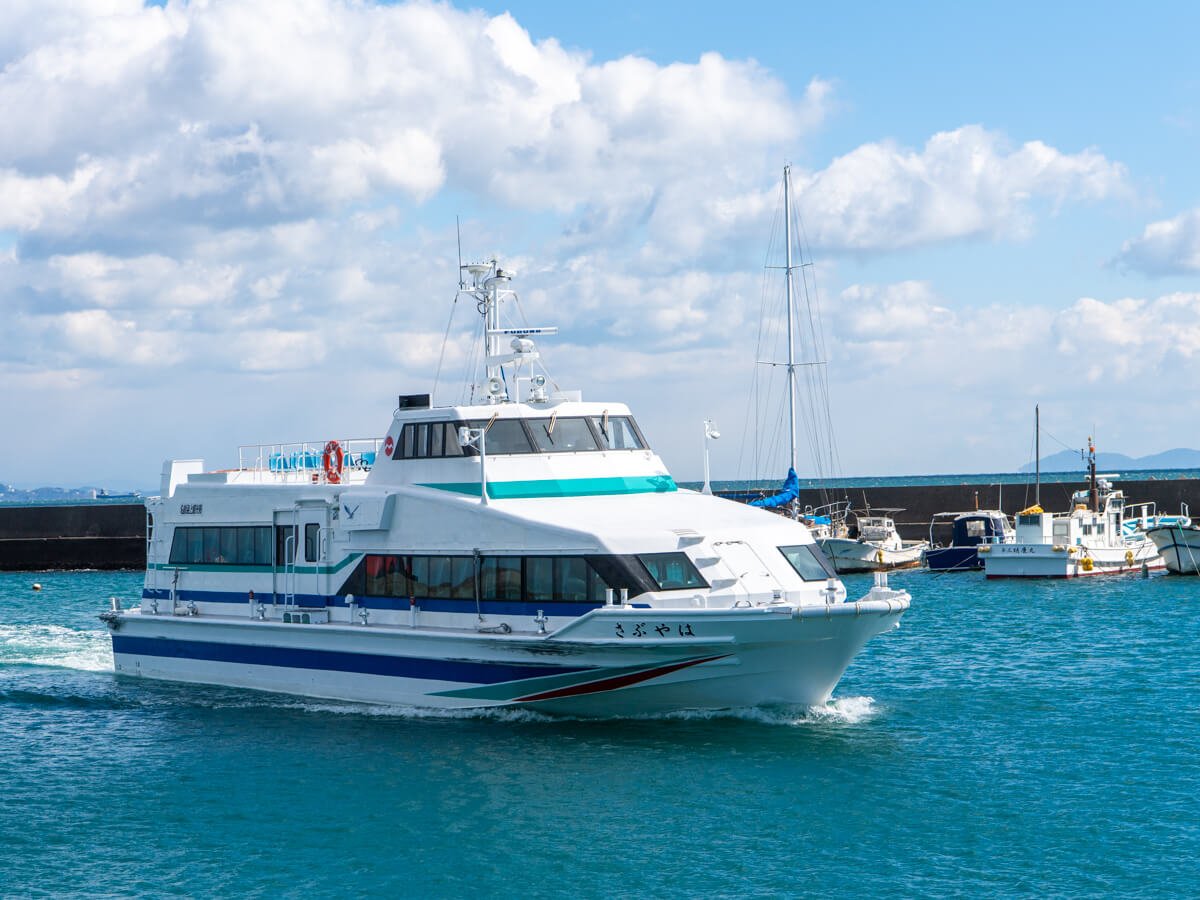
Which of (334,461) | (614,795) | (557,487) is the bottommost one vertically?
(614,795)

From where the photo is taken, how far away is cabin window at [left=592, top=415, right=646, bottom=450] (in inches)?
876

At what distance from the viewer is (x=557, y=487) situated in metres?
21.2

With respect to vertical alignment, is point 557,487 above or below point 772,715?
above

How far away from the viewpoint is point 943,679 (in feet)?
82.7

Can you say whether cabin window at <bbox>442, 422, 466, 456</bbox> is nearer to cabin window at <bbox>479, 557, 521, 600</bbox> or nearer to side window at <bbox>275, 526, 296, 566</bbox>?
cabin window at <bbox>479, 557, 521, 600</bbox>

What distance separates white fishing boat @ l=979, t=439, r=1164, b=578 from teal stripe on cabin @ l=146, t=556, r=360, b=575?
3506 centimetres

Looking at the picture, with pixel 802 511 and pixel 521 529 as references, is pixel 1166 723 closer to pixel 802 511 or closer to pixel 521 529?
pixel 521 529

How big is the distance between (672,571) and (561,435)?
397cm

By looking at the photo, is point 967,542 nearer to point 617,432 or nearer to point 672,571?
point 617,432

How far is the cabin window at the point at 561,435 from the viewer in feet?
71.1

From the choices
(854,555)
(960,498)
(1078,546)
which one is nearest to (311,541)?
(854,555)

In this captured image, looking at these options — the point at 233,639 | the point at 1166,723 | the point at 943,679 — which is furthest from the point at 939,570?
the point at 233,639

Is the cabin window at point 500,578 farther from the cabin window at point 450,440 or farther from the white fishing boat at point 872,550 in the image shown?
the white fishing boat at point 872,550

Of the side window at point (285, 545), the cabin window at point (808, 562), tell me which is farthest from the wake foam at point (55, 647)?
the cabin window at point (808, 562)
